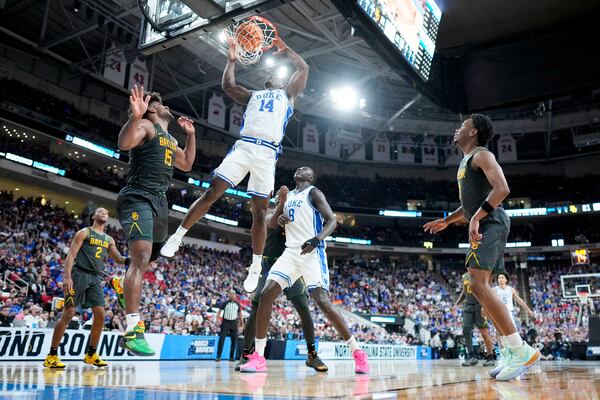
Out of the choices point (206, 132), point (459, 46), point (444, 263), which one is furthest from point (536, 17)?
point (444, 263)

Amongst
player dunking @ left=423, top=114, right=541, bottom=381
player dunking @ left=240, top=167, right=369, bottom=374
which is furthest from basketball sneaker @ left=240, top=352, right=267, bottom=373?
player dunking @ left=423, top=114, right=541, bottom=381

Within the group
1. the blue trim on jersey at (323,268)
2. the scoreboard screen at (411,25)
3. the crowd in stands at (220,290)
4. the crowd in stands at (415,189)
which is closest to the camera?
the blue trim on jersey at (323,268)

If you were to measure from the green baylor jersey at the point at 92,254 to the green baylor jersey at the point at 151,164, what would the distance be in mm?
2633

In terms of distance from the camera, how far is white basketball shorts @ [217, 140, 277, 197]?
5.06 m

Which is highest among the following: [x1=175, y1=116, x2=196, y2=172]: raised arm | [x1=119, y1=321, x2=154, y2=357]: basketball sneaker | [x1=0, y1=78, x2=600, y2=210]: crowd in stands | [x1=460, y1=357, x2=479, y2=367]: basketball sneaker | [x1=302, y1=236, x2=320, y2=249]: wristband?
[x1=0, y1=78, x2=600, y2=210]: crowd in stands

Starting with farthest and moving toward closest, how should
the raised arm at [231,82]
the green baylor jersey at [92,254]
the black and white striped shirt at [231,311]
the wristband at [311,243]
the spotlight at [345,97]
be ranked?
the spotlight at [345,97] < the black and white striped shirt at [231,311] < the green baylor jersey at [92,254] < the raised arm at [231,82] < the wristband at [311,243]

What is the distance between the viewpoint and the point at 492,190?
4.47m

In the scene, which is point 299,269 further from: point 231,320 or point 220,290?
point 220,290

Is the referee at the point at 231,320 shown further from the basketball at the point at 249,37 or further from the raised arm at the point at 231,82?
the basketball at the point at 249,37

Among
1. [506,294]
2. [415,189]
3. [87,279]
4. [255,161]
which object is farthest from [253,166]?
[415,189]

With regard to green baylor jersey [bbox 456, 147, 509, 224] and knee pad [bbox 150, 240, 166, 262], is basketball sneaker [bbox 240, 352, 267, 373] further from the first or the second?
green baylor jersey [bbox 456, 147, 509, 224]

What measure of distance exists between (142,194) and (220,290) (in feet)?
62.1

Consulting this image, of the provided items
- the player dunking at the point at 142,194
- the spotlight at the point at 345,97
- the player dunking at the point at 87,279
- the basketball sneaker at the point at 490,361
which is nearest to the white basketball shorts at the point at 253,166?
the player dunking at the point at 142,194

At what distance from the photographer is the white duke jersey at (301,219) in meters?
5.96
